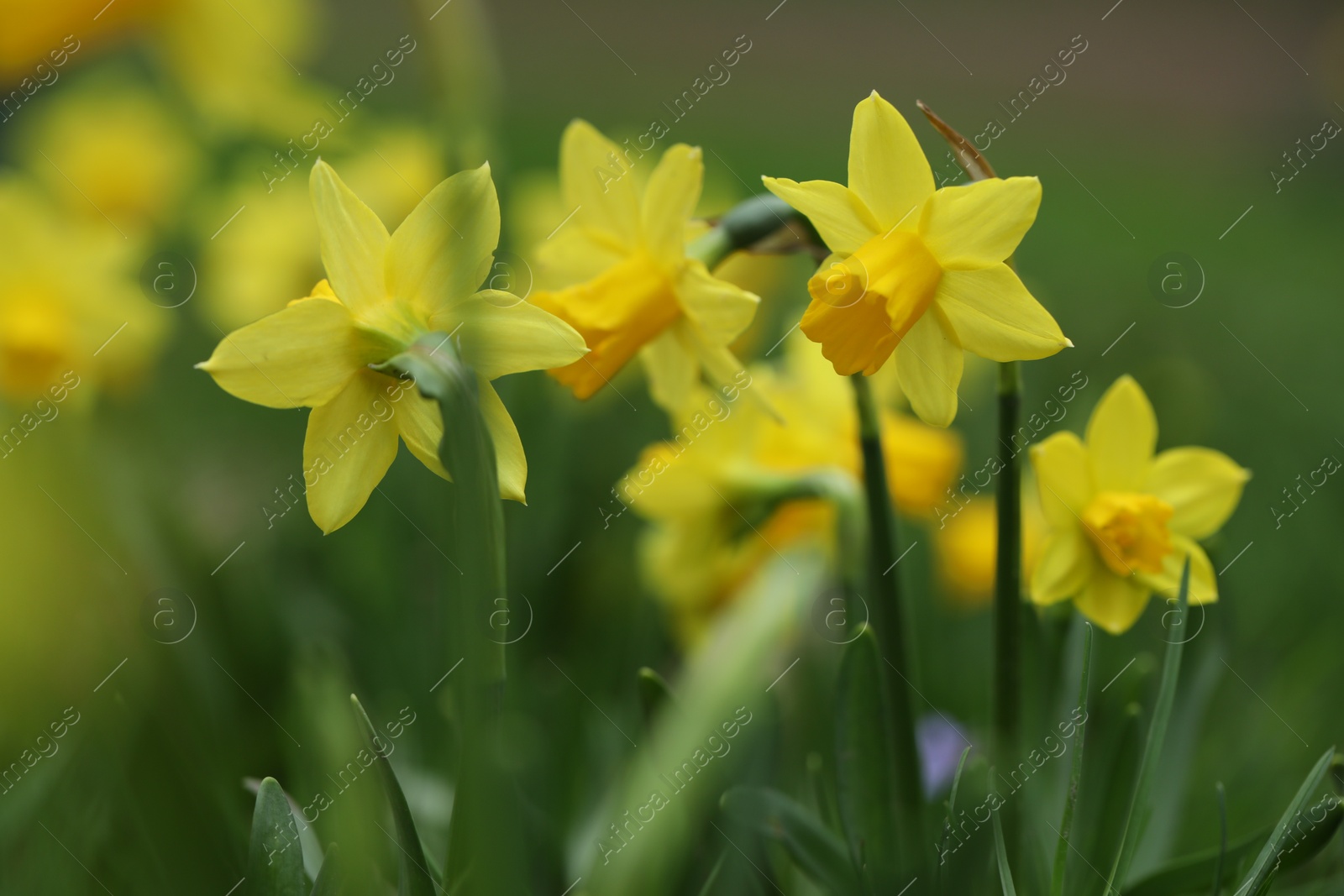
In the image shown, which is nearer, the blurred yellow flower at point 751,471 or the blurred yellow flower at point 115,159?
the blurred yellow flower at point 751,471

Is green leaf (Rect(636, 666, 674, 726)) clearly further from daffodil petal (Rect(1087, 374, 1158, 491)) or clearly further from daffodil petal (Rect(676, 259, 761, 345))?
daffodil petal (Rect(1087, 374, 1158, 491))

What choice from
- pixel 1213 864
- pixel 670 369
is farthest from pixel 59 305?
pixel 1213 864

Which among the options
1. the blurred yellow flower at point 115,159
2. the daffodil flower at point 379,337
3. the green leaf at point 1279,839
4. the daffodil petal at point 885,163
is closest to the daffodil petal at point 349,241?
the daffodil flower at point 379,337

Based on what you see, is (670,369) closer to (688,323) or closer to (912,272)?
(688,323)

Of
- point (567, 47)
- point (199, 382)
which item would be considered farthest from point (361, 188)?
point (567, 47)

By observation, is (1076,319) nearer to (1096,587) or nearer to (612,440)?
(612,440)

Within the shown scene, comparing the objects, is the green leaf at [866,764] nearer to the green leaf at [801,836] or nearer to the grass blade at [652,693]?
the green leaf at [801,836]
